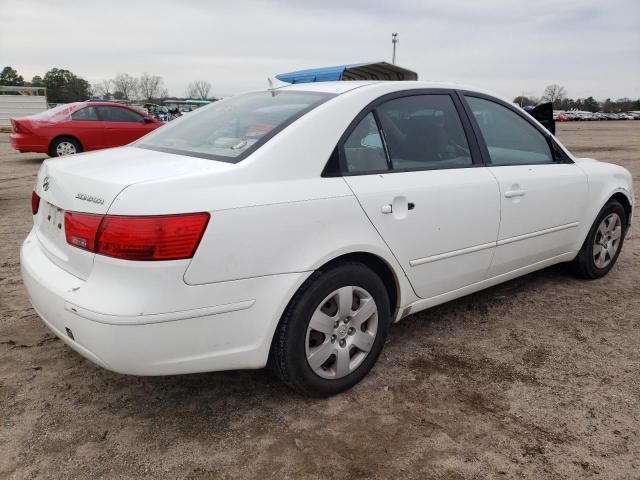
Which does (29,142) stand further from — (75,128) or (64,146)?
(75,128)

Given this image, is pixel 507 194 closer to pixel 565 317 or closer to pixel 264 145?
pixel 565 317

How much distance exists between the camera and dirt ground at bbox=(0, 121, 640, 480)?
2.22 meters

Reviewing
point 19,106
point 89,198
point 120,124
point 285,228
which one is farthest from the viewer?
point 19,106

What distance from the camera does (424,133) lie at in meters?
3.09

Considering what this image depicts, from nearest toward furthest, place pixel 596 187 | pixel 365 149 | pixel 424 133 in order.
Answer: pixel 365 149
pixel 424 133
pixel 596 187

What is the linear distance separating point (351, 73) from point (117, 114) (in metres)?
6.34

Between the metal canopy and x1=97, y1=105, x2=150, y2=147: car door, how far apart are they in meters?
4.81

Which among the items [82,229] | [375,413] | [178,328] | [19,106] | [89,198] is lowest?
[375,413]

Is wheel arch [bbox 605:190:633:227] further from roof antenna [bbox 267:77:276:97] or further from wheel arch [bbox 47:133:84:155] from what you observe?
wheel arch [bbox 47:133:84:155]

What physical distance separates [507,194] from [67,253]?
249cm

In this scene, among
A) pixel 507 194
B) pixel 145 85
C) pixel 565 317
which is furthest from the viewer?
pixel 145 85

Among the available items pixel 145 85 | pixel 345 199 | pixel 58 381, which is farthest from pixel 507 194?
pixel 145 85

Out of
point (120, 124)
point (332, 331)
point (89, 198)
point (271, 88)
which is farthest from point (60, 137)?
point (332, 331)

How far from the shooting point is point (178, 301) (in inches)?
82.8
